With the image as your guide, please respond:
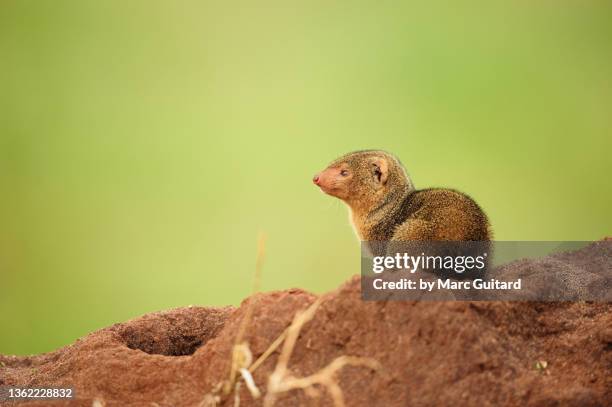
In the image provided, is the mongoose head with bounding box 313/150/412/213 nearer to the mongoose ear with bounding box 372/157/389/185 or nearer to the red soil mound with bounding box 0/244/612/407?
the mongoose ear with bounding box 372/157/389/185

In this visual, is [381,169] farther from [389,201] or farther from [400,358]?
[400,358]

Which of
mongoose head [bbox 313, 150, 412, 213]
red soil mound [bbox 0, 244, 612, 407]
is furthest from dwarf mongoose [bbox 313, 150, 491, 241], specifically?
red soil mound [bbox 0, 244, 612, 407]

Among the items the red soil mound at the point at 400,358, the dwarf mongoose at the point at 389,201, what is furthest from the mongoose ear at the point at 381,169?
the red soil mound at the point at 400,358

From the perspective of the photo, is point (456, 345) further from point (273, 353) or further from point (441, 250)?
point (441, 250)

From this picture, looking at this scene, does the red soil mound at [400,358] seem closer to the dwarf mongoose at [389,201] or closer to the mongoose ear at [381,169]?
the dwarf mongoose at [389,201]

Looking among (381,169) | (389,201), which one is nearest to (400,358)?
(389,201)

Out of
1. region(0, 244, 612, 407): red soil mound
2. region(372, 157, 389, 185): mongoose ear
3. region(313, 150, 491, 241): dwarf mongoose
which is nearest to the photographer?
region(0, 244, 612, 407): red soil mound

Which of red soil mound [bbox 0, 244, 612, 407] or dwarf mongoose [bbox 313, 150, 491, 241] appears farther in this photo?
dwarf mongoose [bbox 313, 150, 491, 241]
